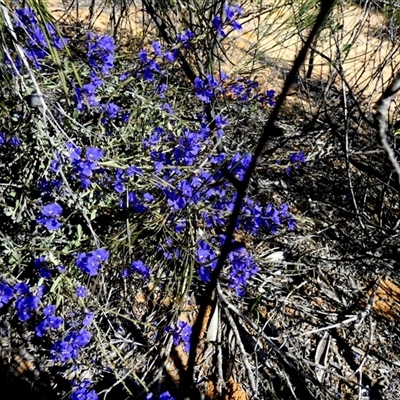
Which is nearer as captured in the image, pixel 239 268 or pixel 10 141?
pixel 10 141

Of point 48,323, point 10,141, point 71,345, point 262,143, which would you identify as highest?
point 10,141

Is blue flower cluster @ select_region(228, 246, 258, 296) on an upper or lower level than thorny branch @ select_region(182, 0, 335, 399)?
upper

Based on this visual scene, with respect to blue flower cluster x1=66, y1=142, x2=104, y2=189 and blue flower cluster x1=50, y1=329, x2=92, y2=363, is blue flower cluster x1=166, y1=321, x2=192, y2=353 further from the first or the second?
blue flower cluster x1=66, y1=142, x2=104, y2=189

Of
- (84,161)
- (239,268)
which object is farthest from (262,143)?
(239,268)

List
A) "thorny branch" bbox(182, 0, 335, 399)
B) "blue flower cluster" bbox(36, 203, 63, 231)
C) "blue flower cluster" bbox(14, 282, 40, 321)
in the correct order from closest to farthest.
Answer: "thorny branch" bbox(182, 0, 335, 399) < "blue flower cluster" bbox(14, 282, 40, 321) < "blue flower cluster" bbox(36, 203, 63, 231)

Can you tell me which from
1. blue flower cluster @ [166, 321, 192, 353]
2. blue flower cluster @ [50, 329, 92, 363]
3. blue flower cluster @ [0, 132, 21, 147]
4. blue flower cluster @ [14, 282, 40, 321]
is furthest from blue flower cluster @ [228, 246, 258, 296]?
blue flower cluster @ [0, 132, 21, 147]

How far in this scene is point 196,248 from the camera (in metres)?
2.05

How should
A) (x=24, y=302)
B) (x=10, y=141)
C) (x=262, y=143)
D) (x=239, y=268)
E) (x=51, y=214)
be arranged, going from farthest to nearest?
(x=239, y=268) → (x=10, y=141) → (x=51, y=214) → (x=24, y=302) → (x=262, y=143)

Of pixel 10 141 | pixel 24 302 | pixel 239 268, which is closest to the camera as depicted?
pixel 24 302

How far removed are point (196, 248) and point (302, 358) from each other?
667 millimetres

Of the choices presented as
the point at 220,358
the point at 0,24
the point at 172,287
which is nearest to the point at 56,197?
the point at 172,287

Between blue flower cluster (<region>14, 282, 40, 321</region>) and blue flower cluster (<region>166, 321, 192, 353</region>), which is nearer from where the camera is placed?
blue flower cluster (<region>14, 282, 40, 321</region>)

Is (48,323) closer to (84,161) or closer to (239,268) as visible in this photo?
(84,161)

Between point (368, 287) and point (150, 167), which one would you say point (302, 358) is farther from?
point (150, 167)
